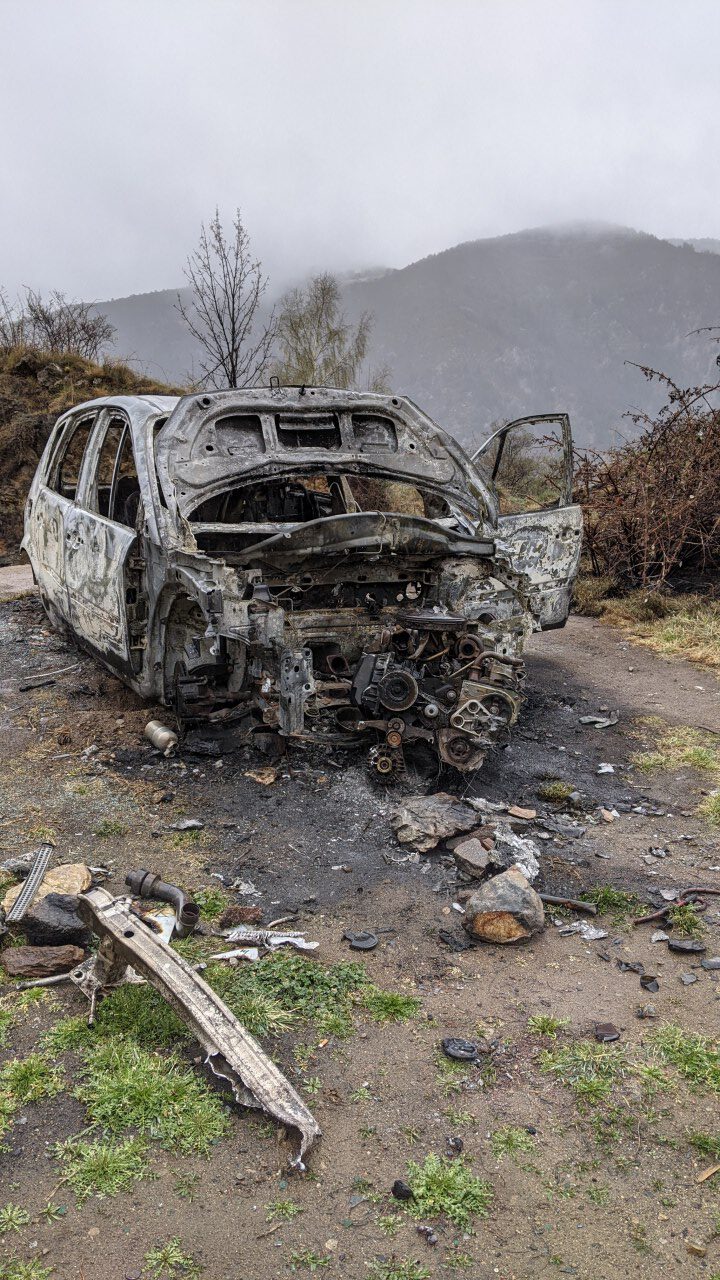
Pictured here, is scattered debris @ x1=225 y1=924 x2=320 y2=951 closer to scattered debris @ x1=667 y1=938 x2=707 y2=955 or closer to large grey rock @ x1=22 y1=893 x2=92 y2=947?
large grey rock @ x1=22 y1=893 x2=92 y2=947

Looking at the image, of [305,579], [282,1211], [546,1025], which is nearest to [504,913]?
[546,1025]

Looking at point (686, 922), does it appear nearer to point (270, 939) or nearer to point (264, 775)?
point (270, 939)

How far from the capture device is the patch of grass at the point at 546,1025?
2758 millimetres

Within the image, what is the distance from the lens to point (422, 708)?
14.5 feet

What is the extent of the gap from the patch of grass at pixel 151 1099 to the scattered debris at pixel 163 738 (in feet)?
7.96

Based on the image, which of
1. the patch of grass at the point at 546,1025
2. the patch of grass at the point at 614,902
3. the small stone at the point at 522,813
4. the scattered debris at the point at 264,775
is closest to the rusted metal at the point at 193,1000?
the patch of grass at the point at 546,1025

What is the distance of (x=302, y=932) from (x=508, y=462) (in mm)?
16738

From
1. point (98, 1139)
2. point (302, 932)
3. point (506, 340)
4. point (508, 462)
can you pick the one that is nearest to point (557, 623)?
point (302, 932)

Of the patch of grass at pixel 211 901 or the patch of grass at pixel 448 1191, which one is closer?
the patch of grass at pixel 448 1191

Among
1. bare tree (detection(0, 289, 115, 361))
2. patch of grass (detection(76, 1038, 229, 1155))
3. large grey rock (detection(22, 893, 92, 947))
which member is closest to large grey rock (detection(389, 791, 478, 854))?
large grey rock (detection(22, 893, 92, 947))

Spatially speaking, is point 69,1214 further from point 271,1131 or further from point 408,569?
point 408,569

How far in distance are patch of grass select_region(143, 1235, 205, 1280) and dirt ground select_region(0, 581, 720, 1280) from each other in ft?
0.05

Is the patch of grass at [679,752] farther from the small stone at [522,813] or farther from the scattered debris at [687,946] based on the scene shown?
the scattered debris at [687,946]

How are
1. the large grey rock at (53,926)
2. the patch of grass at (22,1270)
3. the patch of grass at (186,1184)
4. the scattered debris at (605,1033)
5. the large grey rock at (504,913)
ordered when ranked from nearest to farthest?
the patch of grass at (22,1270), the patch of grass at (186,1184), the scattered debris at (605,1033), the large grey rock at (53,926), the large grey rock at (504,913)
